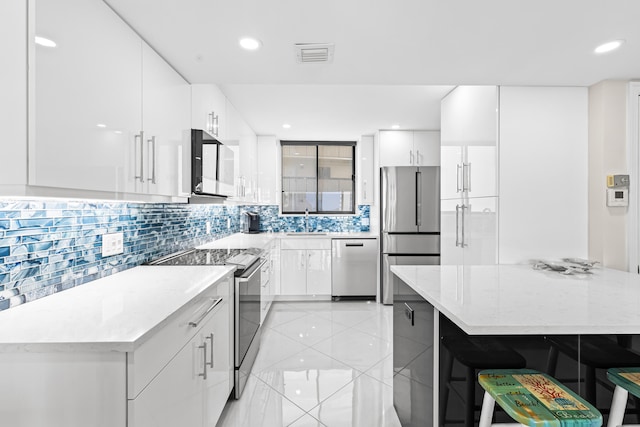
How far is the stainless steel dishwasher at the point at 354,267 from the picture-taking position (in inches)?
176

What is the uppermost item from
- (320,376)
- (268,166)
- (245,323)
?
(268,166)

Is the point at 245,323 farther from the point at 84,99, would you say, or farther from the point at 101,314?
the point at 84,99

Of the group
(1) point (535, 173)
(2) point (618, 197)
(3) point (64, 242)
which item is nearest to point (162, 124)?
(3) point (64, 242)

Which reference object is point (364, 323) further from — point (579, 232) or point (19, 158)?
point (19, 158)

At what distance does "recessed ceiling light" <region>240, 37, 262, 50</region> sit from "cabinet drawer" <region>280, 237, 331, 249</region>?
2.92 meters

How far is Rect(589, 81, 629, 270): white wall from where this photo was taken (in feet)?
7.43

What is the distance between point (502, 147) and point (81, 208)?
259 cm

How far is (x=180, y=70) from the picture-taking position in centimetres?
209

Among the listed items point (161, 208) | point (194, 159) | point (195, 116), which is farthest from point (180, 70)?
point (161, 208)

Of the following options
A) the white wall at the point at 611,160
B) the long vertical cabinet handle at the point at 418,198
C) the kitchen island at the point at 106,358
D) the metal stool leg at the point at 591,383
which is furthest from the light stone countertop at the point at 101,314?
the long vertical cabinet handle at the point at 418,198

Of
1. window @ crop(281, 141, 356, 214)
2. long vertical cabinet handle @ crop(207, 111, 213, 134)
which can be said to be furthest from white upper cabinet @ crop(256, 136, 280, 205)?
long vertical cabinet handle @ crop(207, 111, 213, 134)

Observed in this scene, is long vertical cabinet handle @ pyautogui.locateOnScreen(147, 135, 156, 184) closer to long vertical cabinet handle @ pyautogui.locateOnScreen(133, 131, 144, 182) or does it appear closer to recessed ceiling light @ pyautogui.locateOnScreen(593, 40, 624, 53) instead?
long vertical cabinet handle @ pyautogui.locateOnScreen(133, 131, 144, 182)

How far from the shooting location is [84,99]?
1.22 meters

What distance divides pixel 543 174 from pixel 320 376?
220cm
